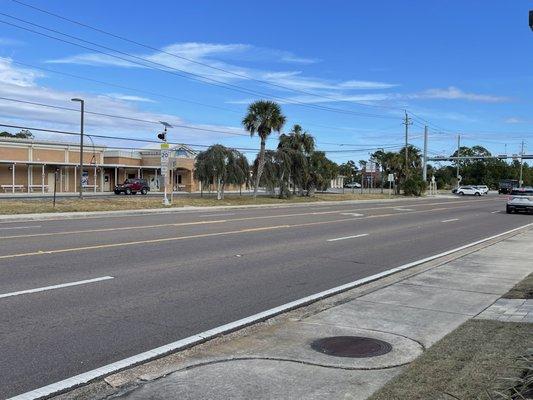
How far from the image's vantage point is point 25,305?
7375mm

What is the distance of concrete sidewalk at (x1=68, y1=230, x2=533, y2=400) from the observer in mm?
4725

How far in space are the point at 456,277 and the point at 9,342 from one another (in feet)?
25.9

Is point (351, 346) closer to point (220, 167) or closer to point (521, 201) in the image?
→ point (521, 201)

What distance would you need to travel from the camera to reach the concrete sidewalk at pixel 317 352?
473 centimetres

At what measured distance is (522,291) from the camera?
902cm

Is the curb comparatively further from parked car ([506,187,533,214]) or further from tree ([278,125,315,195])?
tree ([278,125,315,195])

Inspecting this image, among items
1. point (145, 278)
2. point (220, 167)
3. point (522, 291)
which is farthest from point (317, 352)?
point (220, 167)

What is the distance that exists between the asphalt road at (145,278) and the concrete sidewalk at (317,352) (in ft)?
2.13

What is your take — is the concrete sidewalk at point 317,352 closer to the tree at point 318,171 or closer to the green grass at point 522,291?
the green grass at point 522,291

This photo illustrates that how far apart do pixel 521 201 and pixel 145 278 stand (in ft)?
101

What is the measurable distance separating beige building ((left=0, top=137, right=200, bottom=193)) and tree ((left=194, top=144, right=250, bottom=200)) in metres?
5.41

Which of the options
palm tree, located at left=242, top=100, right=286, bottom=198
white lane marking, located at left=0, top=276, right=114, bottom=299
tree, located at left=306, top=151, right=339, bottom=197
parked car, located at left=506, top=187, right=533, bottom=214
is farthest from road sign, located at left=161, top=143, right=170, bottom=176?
white lane marking, located at left=0, top=276, right=114, bottom=299

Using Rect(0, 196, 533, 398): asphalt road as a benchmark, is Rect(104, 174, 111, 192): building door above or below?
above

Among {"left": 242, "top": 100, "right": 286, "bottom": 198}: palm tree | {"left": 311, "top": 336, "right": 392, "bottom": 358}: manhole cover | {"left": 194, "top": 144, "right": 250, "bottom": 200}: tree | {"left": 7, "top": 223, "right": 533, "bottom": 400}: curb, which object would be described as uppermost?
{"left": 242, "top": 100, "right": 286, "bottom": 198}: palm tree
